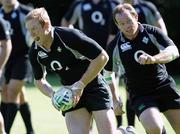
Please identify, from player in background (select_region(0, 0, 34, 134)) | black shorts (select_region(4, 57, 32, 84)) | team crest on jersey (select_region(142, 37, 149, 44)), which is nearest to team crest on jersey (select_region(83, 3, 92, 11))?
player in background (select_region(0, 0, 34, 134))

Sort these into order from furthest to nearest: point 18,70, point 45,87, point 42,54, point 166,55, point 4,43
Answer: point 18,70, point 4,43, point 45,87, point 166,55, point 42,54

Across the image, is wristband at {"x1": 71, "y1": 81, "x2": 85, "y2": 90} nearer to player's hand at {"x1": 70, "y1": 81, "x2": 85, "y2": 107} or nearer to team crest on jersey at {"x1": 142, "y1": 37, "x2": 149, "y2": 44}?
player's hand at {"x1": 70, "y1": 81, "x2": 85, "y2": 107}

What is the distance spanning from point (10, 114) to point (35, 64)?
2662 mm

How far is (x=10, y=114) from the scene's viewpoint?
31.6ft

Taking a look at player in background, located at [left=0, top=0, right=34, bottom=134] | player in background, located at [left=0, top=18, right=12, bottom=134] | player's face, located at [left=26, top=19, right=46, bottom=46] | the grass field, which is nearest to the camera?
player's face, located at [left=26, top=19, right=46, bottom=46]

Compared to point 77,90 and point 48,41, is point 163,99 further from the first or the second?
point 48,41

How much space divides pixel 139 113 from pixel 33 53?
131cm

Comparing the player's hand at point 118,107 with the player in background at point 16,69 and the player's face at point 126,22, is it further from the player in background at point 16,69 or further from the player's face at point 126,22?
the player in background at point 16,69

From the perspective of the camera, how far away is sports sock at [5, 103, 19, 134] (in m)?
9.50

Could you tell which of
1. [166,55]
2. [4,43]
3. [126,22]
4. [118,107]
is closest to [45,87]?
[118,107]

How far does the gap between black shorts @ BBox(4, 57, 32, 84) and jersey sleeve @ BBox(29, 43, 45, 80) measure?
2.66m

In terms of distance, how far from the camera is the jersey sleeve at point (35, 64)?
7.02 meters

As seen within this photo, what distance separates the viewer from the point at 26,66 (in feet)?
32.9

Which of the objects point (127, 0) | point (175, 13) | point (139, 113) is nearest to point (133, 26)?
point (139, 113)
